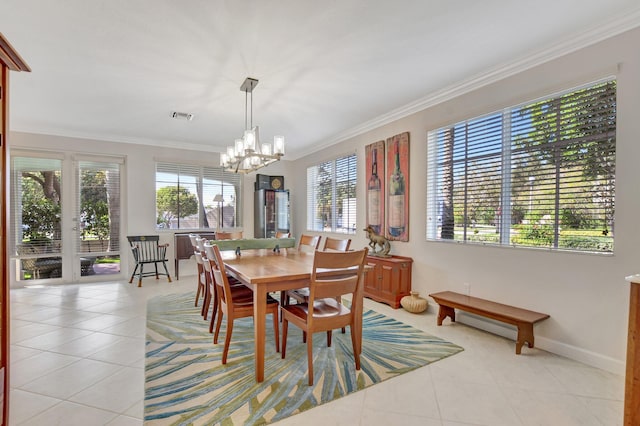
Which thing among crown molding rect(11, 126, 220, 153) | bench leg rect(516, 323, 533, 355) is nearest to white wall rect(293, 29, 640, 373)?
bench leg rect(516, 323, 533, 355)

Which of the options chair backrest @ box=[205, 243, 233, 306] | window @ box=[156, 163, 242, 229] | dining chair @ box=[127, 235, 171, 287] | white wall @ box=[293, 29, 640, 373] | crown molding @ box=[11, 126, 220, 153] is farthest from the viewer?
window @ box=[156, 163, 242, 229]

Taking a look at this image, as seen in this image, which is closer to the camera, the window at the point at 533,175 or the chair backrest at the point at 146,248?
the window at the point at 533,175

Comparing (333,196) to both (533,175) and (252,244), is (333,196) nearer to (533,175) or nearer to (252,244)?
(252,244)

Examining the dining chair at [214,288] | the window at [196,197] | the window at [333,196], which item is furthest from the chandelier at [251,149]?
the window at [196,197]

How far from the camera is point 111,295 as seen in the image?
4.56m

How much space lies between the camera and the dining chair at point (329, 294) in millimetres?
2148

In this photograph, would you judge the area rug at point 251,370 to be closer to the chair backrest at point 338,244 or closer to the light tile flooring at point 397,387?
the light tile flooring at point 397,387

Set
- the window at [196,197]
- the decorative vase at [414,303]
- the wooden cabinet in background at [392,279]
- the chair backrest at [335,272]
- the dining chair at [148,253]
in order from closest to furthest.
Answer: the chair backrest at [335,272] → the decorative vase at [414,303] → the wooden cabinet in background at [392,279] → the dining chair at [148,253] → the window at [196,197]

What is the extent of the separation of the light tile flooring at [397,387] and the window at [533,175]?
1.06 metres

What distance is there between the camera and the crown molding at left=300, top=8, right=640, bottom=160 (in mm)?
2293

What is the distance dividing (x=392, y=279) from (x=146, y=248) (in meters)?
4.65

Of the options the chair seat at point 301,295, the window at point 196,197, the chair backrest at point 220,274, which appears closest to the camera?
the chair backrest at point 220,274

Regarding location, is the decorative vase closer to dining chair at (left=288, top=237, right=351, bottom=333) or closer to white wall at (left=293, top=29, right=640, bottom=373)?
white wall at (left=293, top=29, right=640, bottom=373)

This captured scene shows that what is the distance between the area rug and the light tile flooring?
104mm
